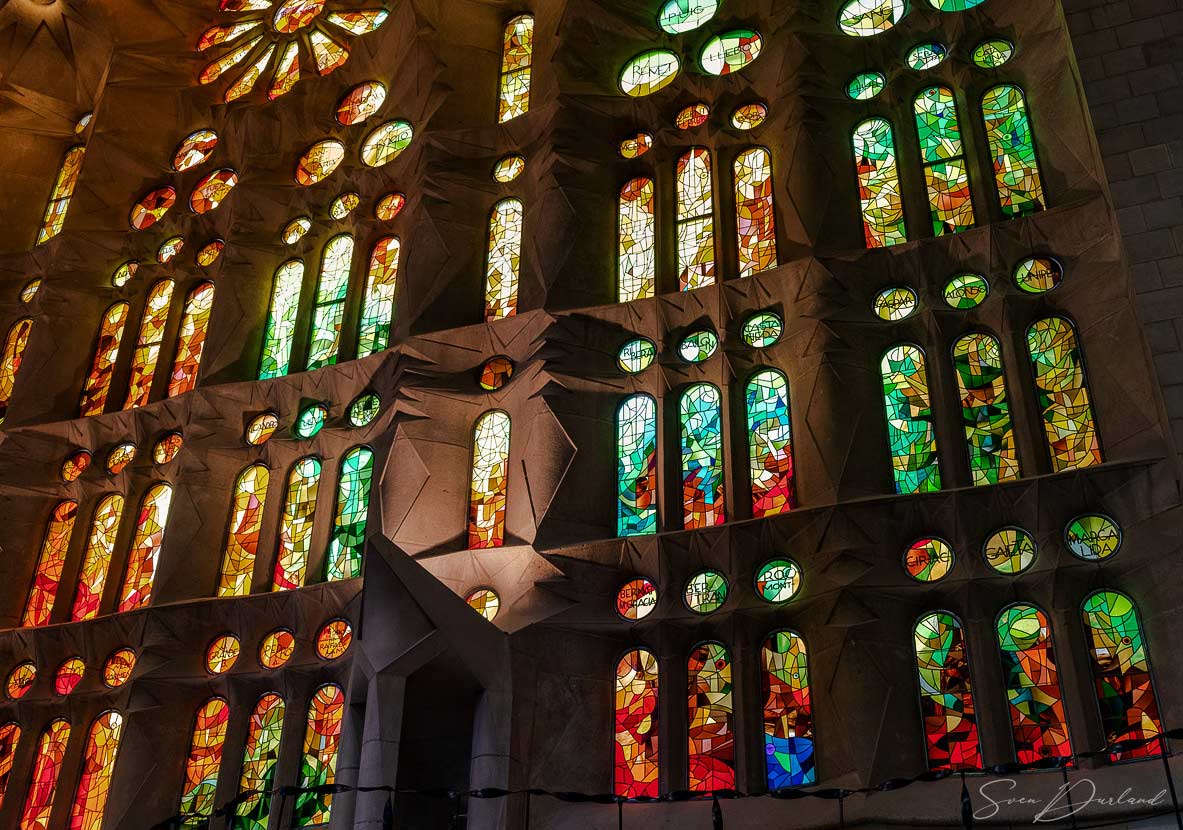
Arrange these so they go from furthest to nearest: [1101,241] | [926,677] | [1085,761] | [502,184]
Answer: [502,184] < [1101,241] < [926,677] < [1085,761]

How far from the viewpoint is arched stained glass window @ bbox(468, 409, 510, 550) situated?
1741 centimetres

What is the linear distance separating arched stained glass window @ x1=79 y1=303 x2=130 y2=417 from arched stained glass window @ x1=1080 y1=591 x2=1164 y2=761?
15.0m

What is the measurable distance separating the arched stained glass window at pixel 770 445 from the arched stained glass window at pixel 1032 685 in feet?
9.82

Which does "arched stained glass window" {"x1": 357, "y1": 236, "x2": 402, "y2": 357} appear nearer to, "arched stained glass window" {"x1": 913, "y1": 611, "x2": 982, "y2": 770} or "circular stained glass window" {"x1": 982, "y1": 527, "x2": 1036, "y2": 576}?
"arched stained glass window" {"x1": 913, "y1": 611, "x2": 982, "y2": 770}

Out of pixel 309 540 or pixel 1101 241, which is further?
pixel 309 540

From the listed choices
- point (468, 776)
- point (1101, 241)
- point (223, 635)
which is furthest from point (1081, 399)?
point (223, 635)

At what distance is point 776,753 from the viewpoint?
14.8 m

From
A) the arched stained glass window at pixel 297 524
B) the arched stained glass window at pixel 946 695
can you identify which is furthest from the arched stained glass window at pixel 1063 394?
the arched stained glass window at pixel 297 524

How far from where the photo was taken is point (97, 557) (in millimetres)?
20234

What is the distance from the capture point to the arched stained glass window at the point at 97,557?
1981 cm

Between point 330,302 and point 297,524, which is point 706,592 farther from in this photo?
point 330,302

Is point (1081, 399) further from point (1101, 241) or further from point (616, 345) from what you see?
point (616, 345)

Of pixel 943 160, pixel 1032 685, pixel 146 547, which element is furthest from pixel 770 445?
pixel 146 547

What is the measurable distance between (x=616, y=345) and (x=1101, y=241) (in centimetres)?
615
